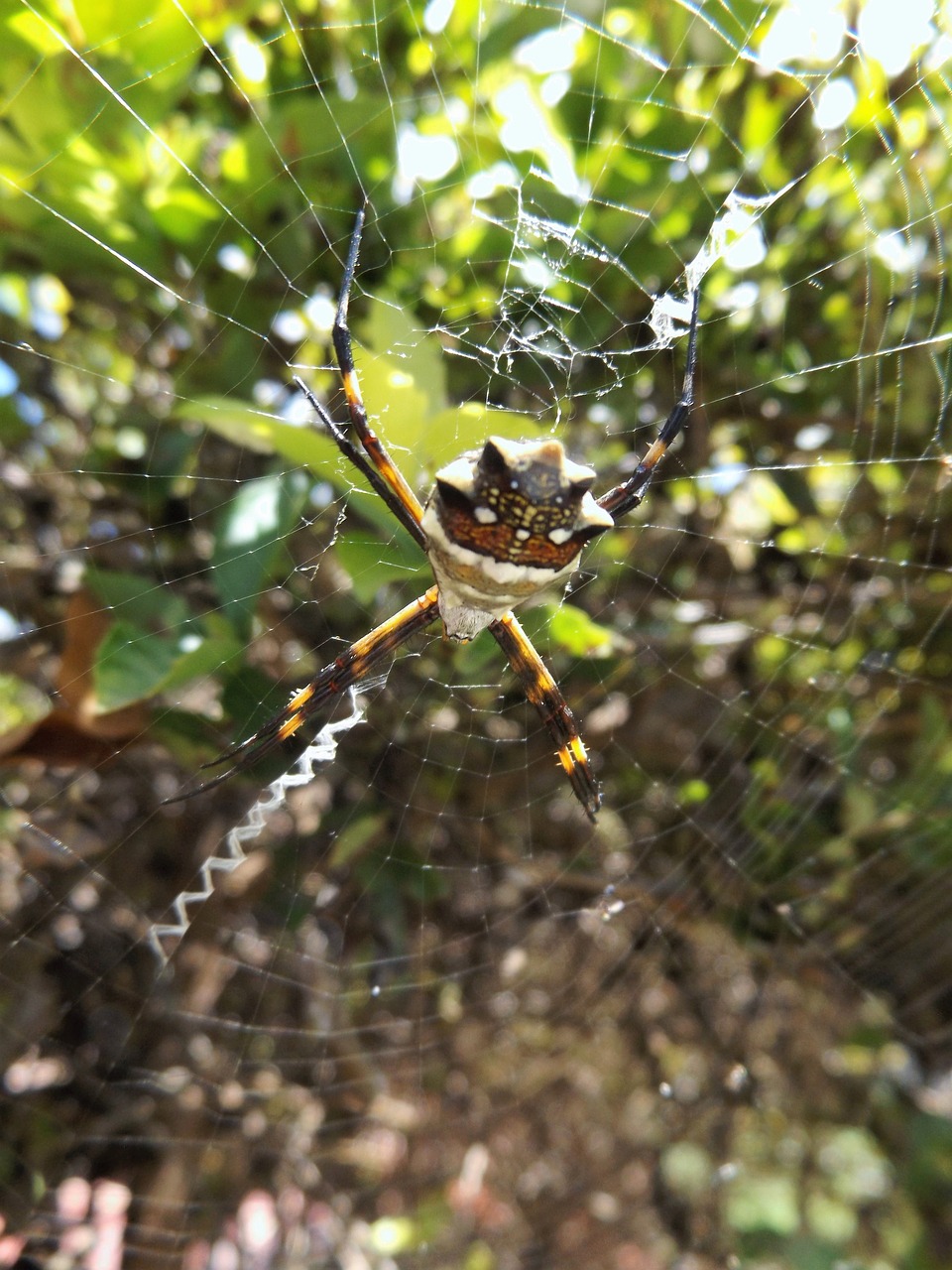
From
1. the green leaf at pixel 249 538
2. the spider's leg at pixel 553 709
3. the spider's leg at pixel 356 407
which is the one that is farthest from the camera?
the spider's leg at pixel 553 709

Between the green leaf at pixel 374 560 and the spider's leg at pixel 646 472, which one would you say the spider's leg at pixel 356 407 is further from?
the spider's leg at pixel 646 472

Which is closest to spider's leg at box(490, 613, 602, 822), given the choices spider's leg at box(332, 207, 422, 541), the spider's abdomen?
the spider's abdomen

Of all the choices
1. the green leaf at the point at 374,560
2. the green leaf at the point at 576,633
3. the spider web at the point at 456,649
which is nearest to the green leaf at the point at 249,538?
the spider web at the point at 456,649

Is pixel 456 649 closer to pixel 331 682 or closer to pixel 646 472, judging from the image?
pixel 331 682

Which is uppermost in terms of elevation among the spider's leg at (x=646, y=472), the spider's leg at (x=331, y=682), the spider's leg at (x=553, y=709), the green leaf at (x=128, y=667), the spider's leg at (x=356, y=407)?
the spider's leg at (x=356, y=407)

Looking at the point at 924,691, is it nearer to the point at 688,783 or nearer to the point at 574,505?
the point at 688,783
